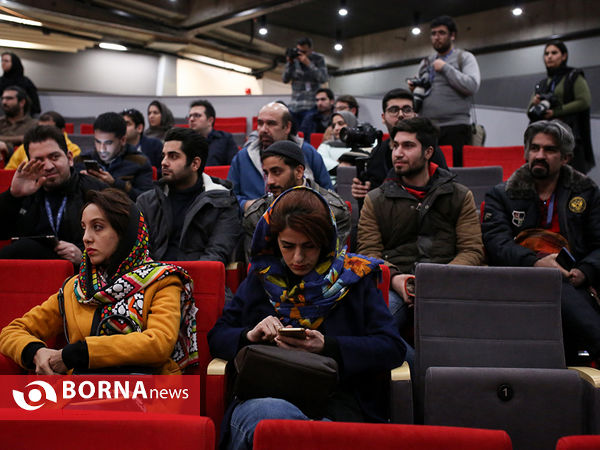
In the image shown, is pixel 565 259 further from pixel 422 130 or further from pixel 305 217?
pixel 305 217

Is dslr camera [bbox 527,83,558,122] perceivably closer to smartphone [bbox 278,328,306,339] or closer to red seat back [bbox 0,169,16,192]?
smartphone [bbox 278,328,306,339]

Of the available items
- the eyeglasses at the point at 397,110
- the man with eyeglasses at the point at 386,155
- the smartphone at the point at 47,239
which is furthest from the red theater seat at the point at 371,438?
the eyeglasses at the point at 397,110

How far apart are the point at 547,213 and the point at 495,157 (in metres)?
2.34

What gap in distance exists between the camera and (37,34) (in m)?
11.3

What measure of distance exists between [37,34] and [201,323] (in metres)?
11.6

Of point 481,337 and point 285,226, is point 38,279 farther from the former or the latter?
A: point 481,337

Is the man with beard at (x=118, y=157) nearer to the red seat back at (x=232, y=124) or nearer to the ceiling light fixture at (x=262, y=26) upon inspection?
the red seat back at (x=232, y=124)

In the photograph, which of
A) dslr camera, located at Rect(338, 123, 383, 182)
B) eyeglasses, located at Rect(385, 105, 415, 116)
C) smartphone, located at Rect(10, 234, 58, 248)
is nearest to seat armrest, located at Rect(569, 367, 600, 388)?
dslr camera, located at Rect(338, 123, 383, 182)

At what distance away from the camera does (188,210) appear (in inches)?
102

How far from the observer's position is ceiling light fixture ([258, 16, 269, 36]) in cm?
1250

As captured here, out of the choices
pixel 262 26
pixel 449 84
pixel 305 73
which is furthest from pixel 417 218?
pixel 262 26

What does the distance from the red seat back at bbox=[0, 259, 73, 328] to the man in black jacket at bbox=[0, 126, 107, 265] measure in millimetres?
396

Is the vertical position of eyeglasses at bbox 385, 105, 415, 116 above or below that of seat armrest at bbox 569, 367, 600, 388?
above

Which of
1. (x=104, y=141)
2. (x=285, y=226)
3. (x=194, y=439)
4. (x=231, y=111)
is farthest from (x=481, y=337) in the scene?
(x=231, y=111)
